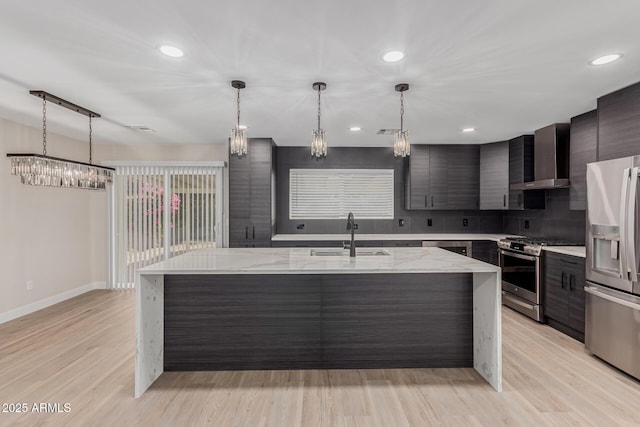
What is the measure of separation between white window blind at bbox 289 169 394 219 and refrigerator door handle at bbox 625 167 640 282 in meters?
3.26

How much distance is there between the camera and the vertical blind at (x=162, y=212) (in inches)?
211

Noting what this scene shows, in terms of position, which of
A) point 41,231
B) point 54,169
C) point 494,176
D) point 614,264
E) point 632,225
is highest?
point 494,176

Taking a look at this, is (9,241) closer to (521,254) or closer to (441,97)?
(441,97)

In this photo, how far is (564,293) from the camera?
140 inches

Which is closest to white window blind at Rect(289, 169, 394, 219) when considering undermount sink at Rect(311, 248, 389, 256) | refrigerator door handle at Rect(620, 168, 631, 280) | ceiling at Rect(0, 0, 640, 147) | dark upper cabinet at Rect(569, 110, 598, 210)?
ceiling at Rect(0, 0, 640, 147)

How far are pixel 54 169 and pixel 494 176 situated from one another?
221 inches

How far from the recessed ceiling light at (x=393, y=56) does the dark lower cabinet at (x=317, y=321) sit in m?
1.66

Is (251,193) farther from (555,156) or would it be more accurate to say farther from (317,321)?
(555,156)

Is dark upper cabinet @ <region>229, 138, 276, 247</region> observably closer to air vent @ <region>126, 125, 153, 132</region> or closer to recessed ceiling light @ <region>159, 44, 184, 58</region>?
air vent @ <region>126, 125, 153, 132</region>

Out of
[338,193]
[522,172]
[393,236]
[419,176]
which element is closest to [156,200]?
[338,193]

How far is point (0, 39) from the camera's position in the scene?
80.5 inches

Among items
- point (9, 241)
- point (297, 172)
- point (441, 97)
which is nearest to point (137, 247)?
point (9, 241)

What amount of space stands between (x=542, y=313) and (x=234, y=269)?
11.7 feet

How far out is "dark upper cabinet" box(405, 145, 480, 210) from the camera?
5348 millimetres
